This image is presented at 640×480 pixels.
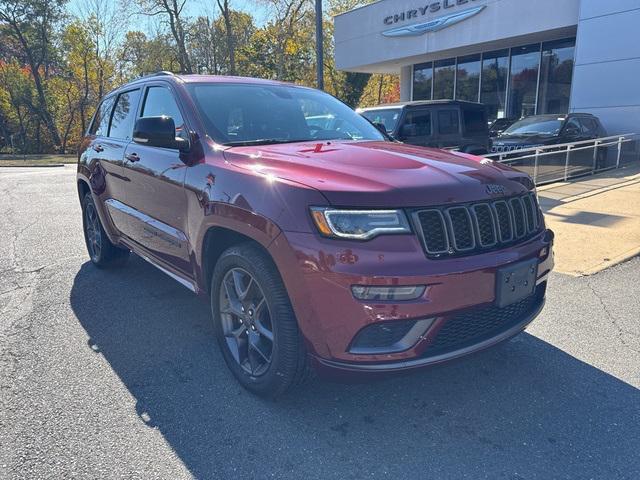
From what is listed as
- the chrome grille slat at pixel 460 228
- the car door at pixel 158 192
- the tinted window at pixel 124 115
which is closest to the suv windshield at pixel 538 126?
the tinted window at pixel 124 115

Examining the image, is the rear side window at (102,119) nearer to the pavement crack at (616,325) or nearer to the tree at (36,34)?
the pavement crack at (616,325)

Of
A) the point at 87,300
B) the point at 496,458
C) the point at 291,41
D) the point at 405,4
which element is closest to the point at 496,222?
the point at 496,458

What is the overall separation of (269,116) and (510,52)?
1850 cm

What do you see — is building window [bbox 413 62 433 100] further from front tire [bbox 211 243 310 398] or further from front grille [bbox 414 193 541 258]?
front tire [bbox 211 243 310 398]

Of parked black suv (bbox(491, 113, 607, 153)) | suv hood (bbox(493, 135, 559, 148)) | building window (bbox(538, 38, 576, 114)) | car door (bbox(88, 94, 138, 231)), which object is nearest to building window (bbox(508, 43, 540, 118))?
building window (bbox(538, 38, 576, 114))

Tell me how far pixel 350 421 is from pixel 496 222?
1.32 metres

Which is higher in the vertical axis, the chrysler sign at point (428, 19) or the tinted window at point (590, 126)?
the chrysler sign at point (428, 19)

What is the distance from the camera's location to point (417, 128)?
9.33m

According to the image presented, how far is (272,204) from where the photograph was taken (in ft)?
8.23

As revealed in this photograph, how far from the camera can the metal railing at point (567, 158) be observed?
9781mm

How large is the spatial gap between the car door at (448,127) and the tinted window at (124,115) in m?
6.35

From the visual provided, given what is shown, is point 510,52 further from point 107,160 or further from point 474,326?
point 474,326

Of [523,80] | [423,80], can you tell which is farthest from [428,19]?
[523,80]

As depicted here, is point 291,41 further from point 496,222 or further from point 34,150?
point 496,222
